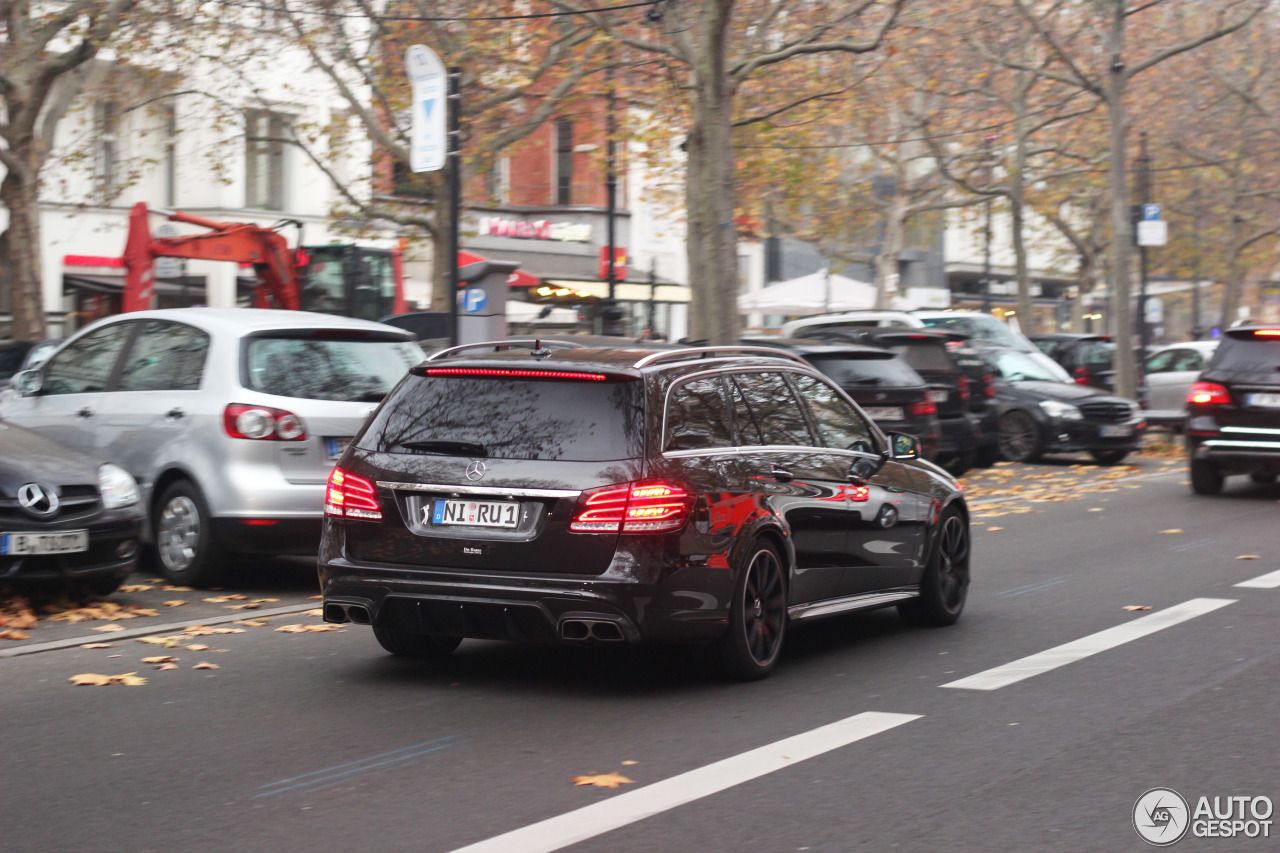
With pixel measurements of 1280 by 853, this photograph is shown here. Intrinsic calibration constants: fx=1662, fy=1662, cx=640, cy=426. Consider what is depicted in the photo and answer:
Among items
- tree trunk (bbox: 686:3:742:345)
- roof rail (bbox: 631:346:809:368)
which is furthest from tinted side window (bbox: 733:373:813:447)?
tree trunk (bbox: 686:3:742:345)

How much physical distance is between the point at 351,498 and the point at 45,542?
8.64 feet

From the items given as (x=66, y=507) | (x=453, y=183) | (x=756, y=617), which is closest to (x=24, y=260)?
(x=453, y=183)

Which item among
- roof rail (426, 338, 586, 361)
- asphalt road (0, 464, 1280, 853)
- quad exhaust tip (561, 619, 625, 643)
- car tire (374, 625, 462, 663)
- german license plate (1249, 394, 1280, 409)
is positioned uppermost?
roof rail (426, 338, 586, 361)

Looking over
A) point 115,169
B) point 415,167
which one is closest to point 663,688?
point 415,167

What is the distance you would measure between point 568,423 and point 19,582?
12.9ft

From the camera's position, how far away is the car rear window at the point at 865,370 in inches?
667

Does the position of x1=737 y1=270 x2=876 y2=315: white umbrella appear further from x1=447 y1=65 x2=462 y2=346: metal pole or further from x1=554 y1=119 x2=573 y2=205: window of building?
x1=447 y1=65 x2=462 y2=346: metal pole

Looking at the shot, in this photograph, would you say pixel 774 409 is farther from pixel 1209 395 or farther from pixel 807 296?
pixel 807 296

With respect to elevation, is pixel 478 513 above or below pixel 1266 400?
below

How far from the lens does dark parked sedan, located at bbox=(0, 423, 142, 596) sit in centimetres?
868

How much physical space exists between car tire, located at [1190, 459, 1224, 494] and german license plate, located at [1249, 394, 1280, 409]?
94 centimetres

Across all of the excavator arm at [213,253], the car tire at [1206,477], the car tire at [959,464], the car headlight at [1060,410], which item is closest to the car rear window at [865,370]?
the car tire at [959,464]

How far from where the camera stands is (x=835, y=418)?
820 centimetres

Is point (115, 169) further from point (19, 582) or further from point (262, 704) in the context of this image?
point (262, 704)
